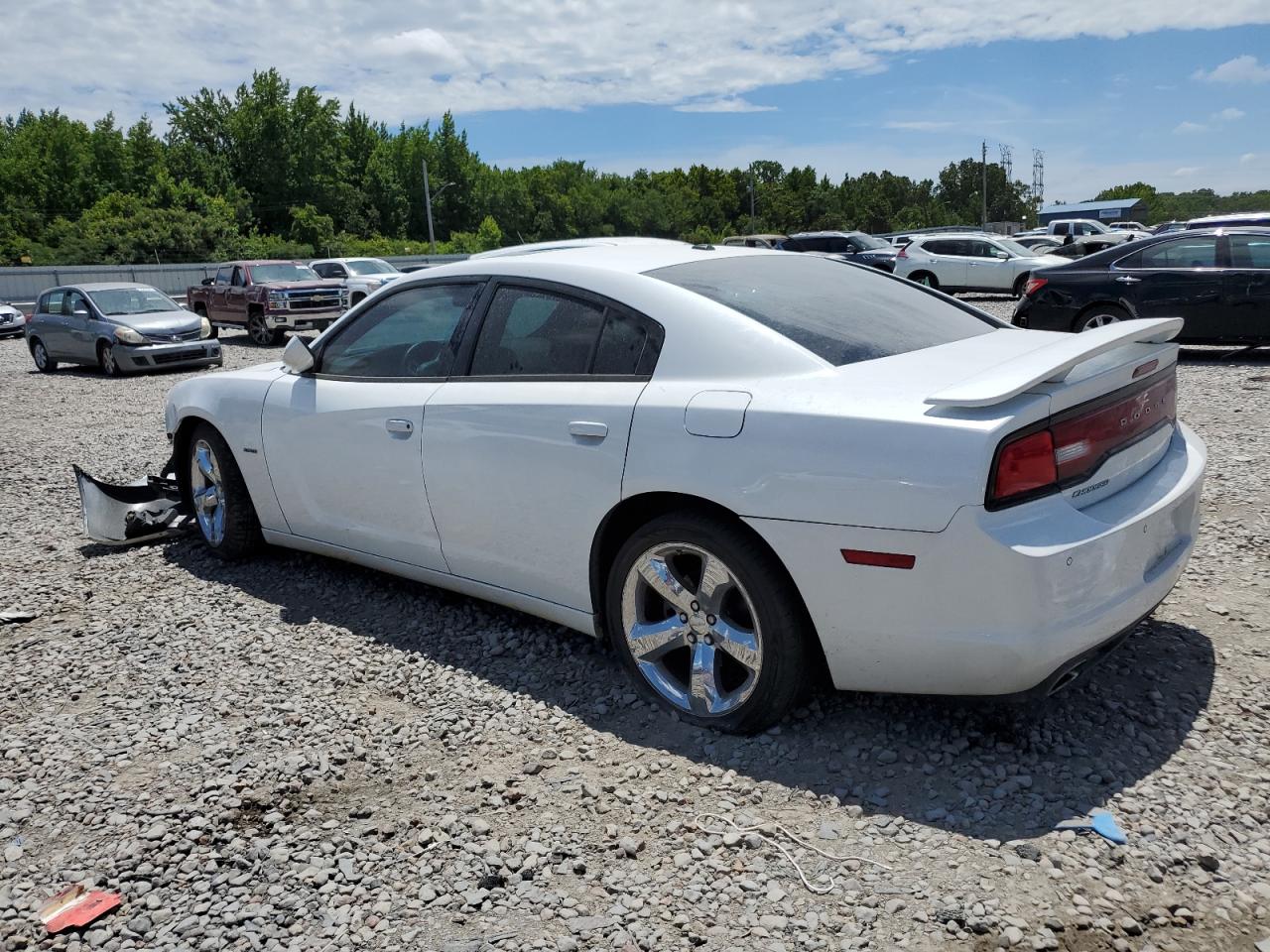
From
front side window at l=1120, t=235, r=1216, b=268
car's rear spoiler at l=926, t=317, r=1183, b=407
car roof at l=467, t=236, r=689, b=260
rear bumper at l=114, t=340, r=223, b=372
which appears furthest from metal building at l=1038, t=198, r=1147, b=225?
car's rear spoiler at l=926, t=317, r=1183, b=407

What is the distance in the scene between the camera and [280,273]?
2223 cm

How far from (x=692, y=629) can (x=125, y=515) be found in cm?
420

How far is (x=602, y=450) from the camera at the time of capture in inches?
137

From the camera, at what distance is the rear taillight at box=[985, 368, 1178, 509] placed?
2.78 metres

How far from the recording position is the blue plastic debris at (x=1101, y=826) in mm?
2719

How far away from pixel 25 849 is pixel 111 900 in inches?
18.7

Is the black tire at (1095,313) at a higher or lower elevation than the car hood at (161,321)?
lower

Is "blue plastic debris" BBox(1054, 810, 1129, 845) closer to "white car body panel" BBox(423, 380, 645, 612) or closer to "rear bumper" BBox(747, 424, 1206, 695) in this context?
"rear bumper" BBox(747, 424, 1206, 695)

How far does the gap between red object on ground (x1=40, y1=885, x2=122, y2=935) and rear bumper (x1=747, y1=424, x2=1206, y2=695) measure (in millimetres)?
2069

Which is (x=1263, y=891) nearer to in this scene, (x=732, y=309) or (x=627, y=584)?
(x=627, y=584)

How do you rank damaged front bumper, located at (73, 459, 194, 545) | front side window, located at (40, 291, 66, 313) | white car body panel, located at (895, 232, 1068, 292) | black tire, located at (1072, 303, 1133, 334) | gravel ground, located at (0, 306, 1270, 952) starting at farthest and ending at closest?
1. white car body panel, located at (895, 232, 1068, 292)
2. front side window, located at (40, 291, 66, 313)
3. black tire, located at (1072, 303, 1133, 334)
4. damaged front bumper, located at (73, 459, 194, 545)
5. gravel ground, located at (0, 306, 1270, 952)

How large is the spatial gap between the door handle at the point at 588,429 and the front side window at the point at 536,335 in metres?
0.26

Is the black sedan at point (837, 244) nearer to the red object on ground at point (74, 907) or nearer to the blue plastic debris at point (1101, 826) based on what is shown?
the blue plastic debris at point (1101, 826)

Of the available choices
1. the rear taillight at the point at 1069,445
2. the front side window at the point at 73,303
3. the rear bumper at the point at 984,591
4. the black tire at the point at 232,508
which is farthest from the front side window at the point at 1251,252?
the front side window at the point at 73,303
